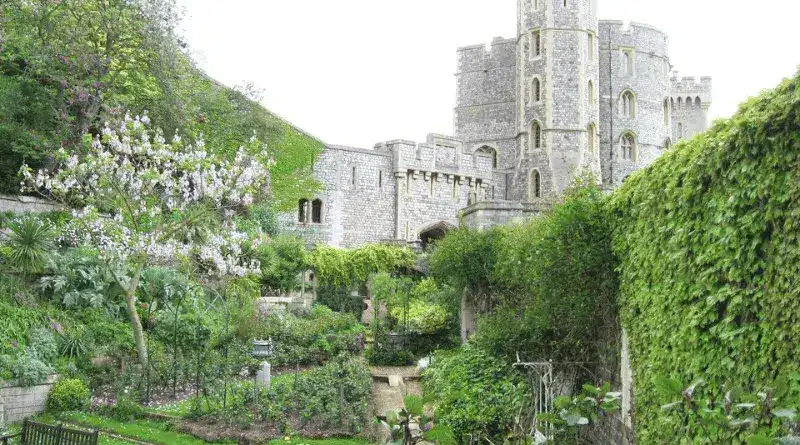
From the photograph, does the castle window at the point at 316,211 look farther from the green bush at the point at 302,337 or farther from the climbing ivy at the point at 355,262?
the green bush at the point at 302,337

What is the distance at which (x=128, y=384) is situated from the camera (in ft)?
43.1

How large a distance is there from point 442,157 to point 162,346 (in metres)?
20.6

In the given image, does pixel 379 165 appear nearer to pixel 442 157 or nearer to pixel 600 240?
pixel 442 157

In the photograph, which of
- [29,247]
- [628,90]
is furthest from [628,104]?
[29,247]

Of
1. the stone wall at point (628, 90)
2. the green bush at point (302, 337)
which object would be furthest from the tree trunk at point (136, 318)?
the stone wall at point (628, 90)

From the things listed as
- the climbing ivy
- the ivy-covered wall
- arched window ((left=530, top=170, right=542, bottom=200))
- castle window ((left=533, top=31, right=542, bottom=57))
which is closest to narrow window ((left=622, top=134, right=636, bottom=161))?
Answer: arched window ((left=530, top=170, right=542, bottom=200))

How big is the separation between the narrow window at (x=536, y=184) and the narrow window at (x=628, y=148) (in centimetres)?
700

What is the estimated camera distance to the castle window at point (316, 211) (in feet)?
102

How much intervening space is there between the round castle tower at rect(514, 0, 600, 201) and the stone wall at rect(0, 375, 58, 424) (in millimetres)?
27253

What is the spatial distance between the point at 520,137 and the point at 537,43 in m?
4.63

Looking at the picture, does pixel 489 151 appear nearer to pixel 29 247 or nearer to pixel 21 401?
pixel 29 247

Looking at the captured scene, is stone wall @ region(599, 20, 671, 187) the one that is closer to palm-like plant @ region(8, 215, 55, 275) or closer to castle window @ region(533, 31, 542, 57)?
castle window @ region(533, 31, 542, 57)

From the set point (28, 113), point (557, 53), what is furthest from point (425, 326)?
point (557, 53)

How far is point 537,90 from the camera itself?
124 ft
